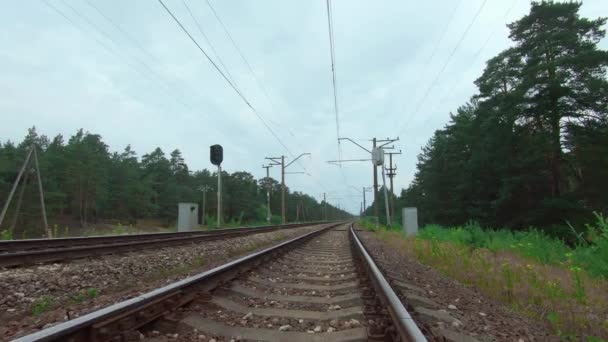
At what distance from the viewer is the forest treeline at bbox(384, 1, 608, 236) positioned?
24.1m

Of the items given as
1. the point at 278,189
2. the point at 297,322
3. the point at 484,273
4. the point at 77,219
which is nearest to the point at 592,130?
the point at 484,273

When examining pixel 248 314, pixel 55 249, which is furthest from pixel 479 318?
pixel 55 249

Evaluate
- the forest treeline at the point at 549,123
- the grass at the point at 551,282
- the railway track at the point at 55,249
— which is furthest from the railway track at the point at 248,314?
the forest treeline at the point at 549,123

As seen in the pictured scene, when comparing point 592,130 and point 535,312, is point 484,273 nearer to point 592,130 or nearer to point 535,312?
point 535,312

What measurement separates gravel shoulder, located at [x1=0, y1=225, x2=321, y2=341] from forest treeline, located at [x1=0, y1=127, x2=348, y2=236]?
24722 mm

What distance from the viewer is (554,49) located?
25.4 metres

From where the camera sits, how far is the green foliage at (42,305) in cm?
403

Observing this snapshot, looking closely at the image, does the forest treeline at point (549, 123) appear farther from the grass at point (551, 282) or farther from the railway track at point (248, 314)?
the railway track at point (248, 314)

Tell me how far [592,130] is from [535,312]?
88.3 feet

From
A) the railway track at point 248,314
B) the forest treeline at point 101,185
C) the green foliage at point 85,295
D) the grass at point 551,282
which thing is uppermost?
the forest treeline at point 101,185

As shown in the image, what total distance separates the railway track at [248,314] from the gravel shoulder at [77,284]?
0.57 meters

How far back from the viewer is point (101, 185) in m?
56.4

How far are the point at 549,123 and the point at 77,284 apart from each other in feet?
101

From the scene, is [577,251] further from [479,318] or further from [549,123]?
[549,123]
